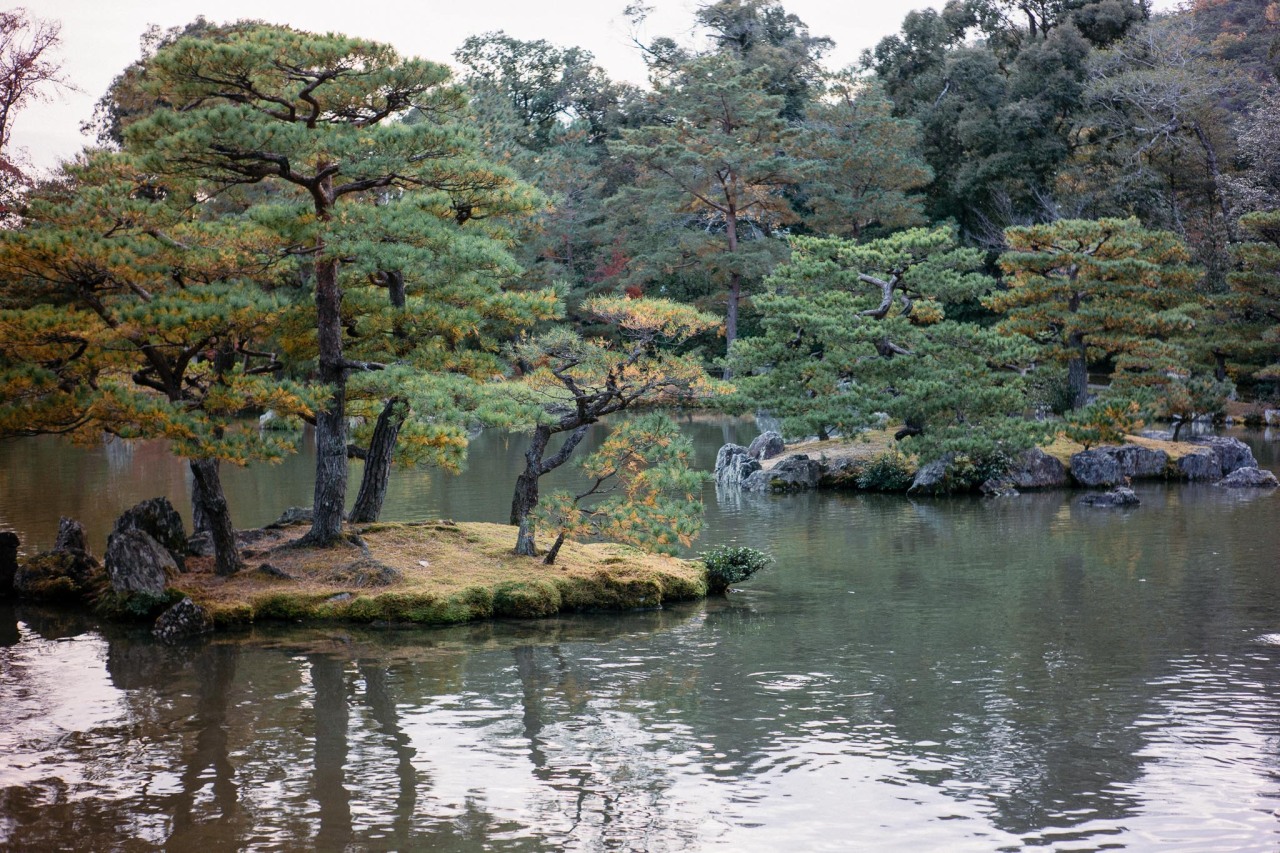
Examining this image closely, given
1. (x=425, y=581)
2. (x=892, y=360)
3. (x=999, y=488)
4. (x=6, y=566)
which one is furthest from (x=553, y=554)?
A: (x=999, y=488)

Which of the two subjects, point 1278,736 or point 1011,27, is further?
point 1011,27

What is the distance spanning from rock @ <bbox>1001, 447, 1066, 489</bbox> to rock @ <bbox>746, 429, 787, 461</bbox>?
16.2 ft

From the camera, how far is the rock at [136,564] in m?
11.9

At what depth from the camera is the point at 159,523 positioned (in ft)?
41.2

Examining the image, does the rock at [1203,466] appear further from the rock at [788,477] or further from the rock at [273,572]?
the rock at [273,572]

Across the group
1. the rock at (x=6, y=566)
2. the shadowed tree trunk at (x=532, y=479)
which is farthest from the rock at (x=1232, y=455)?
the rock at (x=6, y=566)

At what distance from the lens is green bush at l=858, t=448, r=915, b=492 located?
22078mm

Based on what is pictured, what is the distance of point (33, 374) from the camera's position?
10.8 metres

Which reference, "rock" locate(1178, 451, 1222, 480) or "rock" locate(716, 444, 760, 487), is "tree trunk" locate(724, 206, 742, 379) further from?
"rock" locate(1178, 451, 1222, 480)

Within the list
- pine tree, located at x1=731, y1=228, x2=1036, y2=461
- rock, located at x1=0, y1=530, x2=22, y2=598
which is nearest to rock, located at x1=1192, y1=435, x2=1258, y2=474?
pine tree, located at x1=731, y1=228, x2=1036, y2=461

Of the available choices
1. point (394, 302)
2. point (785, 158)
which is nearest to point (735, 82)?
point (785, 158)

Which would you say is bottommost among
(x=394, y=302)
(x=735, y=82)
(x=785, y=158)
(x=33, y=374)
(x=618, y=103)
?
(x=33, y=374)

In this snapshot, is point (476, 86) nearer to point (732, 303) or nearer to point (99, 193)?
point (732, 303)

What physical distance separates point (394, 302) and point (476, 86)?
3517cm
